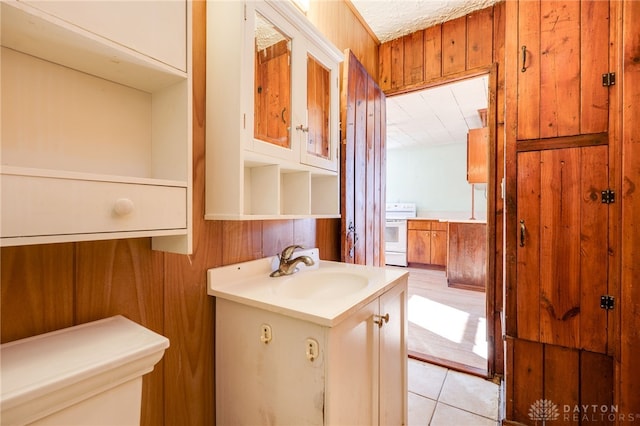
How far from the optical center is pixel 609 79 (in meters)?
1.26

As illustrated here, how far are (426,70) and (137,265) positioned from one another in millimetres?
2328

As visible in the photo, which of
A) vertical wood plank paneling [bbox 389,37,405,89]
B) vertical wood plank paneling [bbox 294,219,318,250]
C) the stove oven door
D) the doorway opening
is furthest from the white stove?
vertical wood plank paneling [bbox 294,219,318,250]

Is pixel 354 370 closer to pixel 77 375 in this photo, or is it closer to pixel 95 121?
pixel 77 375

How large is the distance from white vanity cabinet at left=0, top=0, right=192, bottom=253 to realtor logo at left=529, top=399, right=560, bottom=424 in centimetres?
184

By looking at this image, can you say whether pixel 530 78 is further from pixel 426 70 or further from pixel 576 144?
pixel 426 70

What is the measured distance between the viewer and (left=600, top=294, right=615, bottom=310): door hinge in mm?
1258

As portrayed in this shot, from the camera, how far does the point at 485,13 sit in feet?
6.46

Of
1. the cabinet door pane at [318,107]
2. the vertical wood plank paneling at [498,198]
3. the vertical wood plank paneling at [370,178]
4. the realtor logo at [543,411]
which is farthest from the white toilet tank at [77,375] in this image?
the vertical wood plank paneling at [498,198]

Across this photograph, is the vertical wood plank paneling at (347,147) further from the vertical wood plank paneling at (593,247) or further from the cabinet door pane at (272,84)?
the vertical wood plank paneling at (593,247)

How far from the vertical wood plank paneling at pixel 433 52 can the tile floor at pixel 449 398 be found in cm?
221

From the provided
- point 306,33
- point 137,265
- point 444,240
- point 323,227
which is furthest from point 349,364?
point 444,240

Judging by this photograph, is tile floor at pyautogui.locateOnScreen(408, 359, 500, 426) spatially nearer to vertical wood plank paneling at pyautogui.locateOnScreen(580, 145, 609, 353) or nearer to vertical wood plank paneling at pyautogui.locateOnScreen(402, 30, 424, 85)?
vertical wood plank paneling at pyautogui.locateOnScreen(580, 145, 609, 353)

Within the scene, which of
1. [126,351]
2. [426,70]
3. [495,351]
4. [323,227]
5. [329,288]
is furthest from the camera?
[426,70]

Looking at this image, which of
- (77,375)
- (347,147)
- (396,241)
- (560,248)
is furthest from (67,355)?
(396,241)
